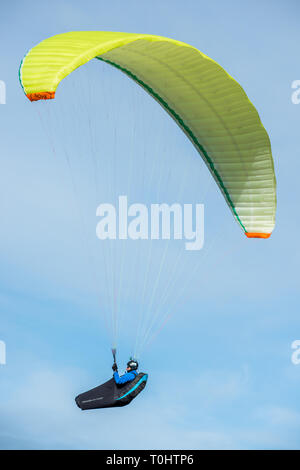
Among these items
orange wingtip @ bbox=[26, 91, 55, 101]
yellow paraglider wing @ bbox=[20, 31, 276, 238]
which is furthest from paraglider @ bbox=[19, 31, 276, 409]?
orange wingtip @ bbox=[26, 91, 55, 101]

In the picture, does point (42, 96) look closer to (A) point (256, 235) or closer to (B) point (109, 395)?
(B) point (109, 395)

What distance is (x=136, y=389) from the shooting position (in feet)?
50.2

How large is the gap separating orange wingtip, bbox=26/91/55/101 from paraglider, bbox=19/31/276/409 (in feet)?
4.25

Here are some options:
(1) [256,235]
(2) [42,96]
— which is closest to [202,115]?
(1) [256,235]

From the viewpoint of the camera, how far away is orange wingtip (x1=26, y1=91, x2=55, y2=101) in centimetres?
1176

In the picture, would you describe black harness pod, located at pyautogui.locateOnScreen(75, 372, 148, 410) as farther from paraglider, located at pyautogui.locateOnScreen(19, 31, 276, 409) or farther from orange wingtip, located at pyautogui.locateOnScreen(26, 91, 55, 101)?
orange wingtip, located at pyautogui.locateOnScreen(26, 91, 55, 101)

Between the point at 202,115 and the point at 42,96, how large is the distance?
6.15 meters

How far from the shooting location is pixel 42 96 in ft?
38.9

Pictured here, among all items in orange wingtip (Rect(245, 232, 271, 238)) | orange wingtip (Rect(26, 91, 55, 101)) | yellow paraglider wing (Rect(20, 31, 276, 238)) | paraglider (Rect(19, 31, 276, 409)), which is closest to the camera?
orange wingtip (Rect(26, 91, 55, 101))

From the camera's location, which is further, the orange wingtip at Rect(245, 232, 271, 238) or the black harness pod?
the orange wingtip at Rect(245, 232, 271, 238)

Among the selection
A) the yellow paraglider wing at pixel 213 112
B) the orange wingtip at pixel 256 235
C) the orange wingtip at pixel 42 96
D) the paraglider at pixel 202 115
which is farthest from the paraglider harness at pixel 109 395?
the orange wingtip at pixel 42 96

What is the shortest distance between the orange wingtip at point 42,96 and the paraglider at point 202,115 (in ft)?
4.25
